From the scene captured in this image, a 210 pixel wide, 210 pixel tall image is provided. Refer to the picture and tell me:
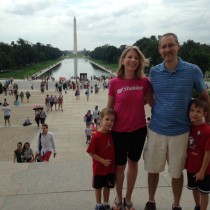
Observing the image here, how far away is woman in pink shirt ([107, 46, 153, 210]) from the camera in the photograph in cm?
388

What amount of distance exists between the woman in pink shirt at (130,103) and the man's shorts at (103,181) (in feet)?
0.30

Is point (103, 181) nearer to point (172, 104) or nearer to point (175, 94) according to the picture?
point (172, 104)

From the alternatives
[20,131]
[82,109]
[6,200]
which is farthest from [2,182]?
[82,109]

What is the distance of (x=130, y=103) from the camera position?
388cm

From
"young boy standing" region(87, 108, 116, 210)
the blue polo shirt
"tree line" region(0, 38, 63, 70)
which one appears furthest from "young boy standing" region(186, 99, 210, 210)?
"tree line" region(0, 38, 63, 70)

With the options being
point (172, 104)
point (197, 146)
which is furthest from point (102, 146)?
point (197, 146)

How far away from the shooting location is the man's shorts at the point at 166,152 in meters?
3.84

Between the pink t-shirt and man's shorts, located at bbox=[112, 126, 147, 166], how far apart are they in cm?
6

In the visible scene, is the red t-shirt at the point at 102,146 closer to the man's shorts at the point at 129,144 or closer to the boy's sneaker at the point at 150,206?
the man's shorts at the point at 129,144

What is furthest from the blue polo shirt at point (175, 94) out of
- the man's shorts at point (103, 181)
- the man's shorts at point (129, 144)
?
the man's shorts at point (103, 181)

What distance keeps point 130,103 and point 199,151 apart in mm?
923

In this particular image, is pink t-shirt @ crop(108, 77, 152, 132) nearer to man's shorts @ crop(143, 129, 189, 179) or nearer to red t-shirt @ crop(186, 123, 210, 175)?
man's shorts @ crop(143, 129, 189, 179)

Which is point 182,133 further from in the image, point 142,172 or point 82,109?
point 82,109

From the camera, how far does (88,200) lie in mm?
4441
